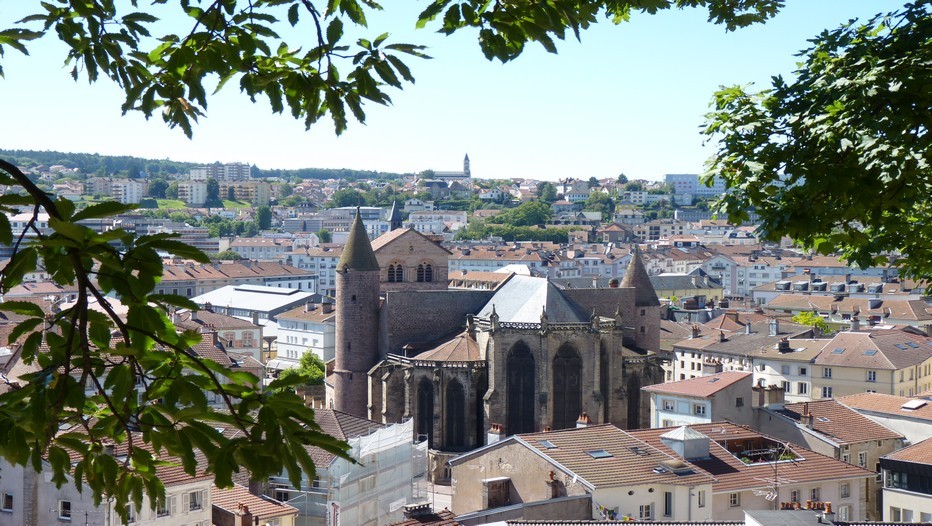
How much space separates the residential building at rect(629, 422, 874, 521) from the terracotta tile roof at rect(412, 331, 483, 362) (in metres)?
17.1

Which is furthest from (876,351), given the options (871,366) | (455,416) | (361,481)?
(361,481)

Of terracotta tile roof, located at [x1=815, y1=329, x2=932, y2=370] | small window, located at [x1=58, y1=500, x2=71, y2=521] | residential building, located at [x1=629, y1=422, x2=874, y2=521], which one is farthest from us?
terracotta tile roof, located at [x1=815, y1=329, x2=932, y2=370]

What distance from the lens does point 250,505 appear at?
30703 millimetres

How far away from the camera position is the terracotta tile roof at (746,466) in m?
33.3

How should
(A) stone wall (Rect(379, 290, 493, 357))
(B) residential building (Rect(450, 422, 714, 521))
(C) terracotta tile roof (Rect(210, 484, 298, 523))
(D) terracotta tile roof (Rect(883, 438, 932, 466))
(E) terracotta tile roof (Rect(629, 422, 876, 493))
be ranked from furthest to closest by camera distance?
(A) stone wall (Rect(379, 290, 493, 357)), (D) terracotta tile roof (Rect(883, 438, 932, 466)), (E) terracotta tile roof (Rect(629, 422, 876, 493)), (B) residential building (Rect(450, 422, 714, 521)), (C) terracotta tile roof (Rect(210, 484, 298, 523))

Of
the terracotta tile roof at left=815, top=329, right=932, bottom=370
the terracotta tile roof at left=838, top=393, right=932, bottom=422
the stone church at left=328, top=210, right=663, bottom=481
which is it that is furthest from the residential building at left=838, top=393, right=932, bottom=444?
the terracotta tile roof at left=815, top=329, right=932, bottom=370

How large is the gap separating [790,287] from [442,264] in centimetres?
5994

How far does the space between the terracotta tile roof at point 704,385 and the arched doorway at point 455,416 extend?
337 inches

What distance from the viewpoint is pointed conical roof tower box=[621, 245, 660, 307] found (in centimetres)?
6138

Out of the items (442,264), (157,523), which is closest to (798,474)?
(157,523)

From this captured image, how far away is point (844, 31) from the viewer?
9.46 m

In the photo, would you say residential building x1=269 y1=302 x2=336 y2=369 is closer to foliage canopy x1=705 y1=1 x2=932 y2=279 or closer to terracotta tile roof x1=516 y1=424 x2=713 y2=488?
terracotta tile roof x1=516 y1=424 x2=713 y2=488

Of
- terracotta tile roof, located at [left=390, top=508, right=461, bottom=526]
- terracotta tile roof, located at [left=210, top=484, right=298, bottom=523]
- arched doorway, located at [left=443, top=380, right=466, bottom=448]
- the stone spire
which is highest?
the stone spire

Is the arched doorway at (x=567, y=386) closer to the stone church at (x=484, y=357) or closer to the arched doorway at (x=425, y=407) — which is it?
the stone church at (x=484, y=357)
